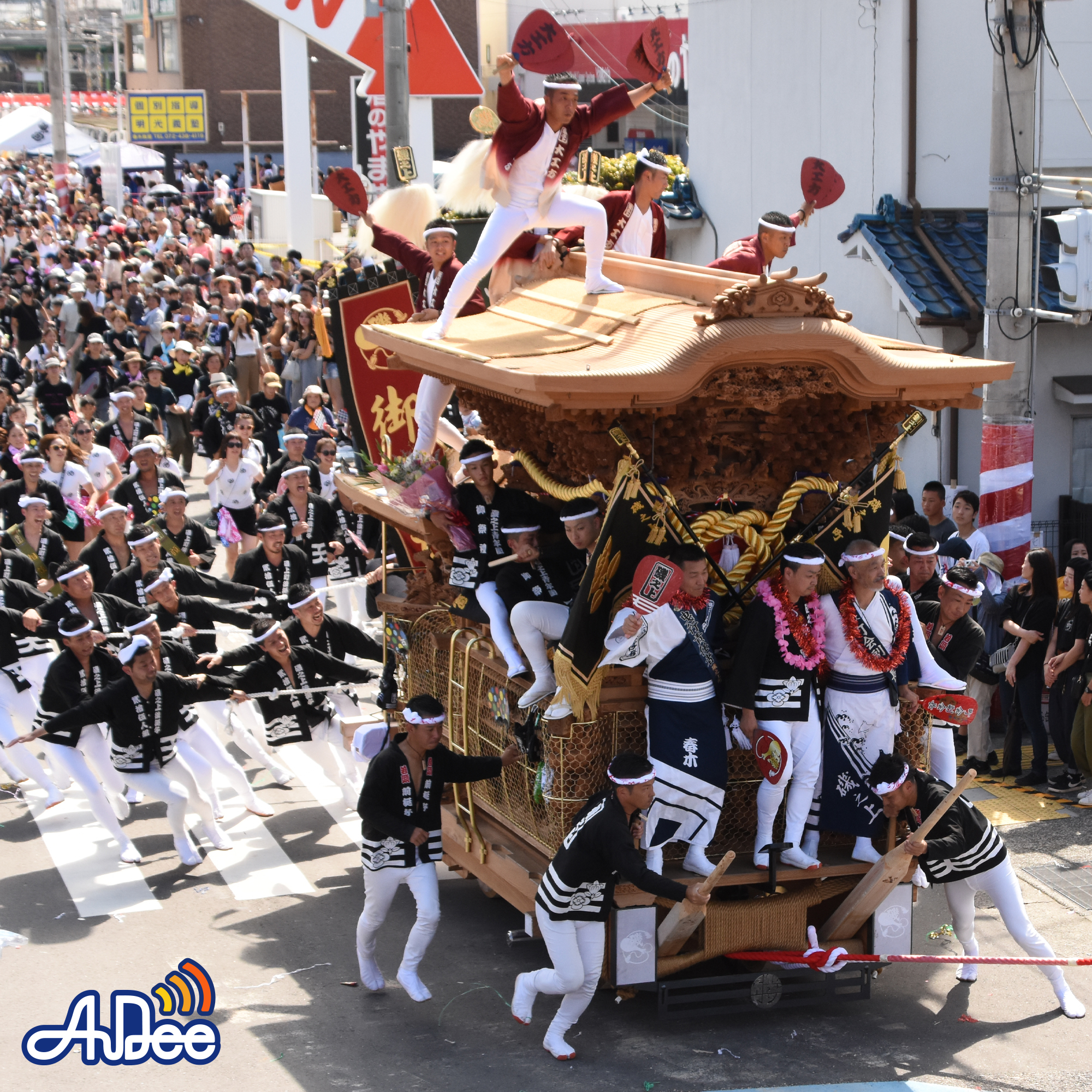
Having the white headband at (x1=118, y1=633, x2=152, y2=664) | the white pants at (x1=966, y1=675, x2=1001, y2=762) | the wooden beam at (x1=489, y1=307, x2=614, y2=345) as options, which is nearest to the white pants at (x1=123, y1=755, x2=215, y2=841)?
the white headband at (x1=118, y1=633, x2=152, y2=664)

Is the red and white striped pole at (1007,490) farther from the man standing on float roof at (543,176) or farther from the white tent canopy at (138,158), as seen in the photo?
the white tent canopy at (138,158)

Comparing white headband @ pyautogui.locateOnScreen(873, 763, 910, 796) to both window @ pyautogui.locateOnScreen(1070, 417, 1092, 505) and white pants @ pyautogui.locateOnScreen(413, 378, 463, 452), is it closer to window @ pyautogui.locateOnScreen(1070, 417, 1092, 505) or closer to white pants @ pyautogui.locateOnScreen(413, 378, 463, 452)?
white pants @ pyautogui.locateOnScreen(413, 378, 463, 452)

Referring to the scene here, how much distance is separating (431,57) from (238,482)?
465 inches

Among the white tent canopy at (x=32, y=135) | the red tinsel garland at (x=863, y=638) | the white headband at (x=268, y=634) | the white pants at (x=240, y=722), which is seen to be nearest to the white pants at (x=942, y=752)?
the red tinsel garland at (x=863, y=638)

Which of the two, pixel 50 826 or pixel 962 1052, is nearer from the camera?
pixel 962 1052

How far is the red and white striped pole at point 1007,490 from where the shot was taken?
10742 mm

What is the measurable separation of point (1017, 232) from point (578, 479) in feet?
15.6

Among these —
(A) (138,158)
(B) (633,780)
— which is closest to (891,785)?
(B) (633,780)

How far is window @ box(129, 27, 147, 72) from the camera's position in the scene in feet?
185

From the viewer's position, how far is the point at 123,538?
11.4m

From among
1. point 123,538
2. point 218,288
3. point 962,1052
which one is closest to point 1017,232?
point 962,1052

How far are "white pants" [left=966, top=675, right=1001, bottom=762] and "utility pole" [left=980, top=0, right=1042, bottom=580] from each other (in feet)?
3.06

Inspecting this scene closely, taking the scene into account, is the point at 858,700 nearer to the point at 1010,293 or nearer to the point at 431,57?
the point at 1010,293

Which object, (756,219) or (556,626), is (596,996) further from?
(756,219)
